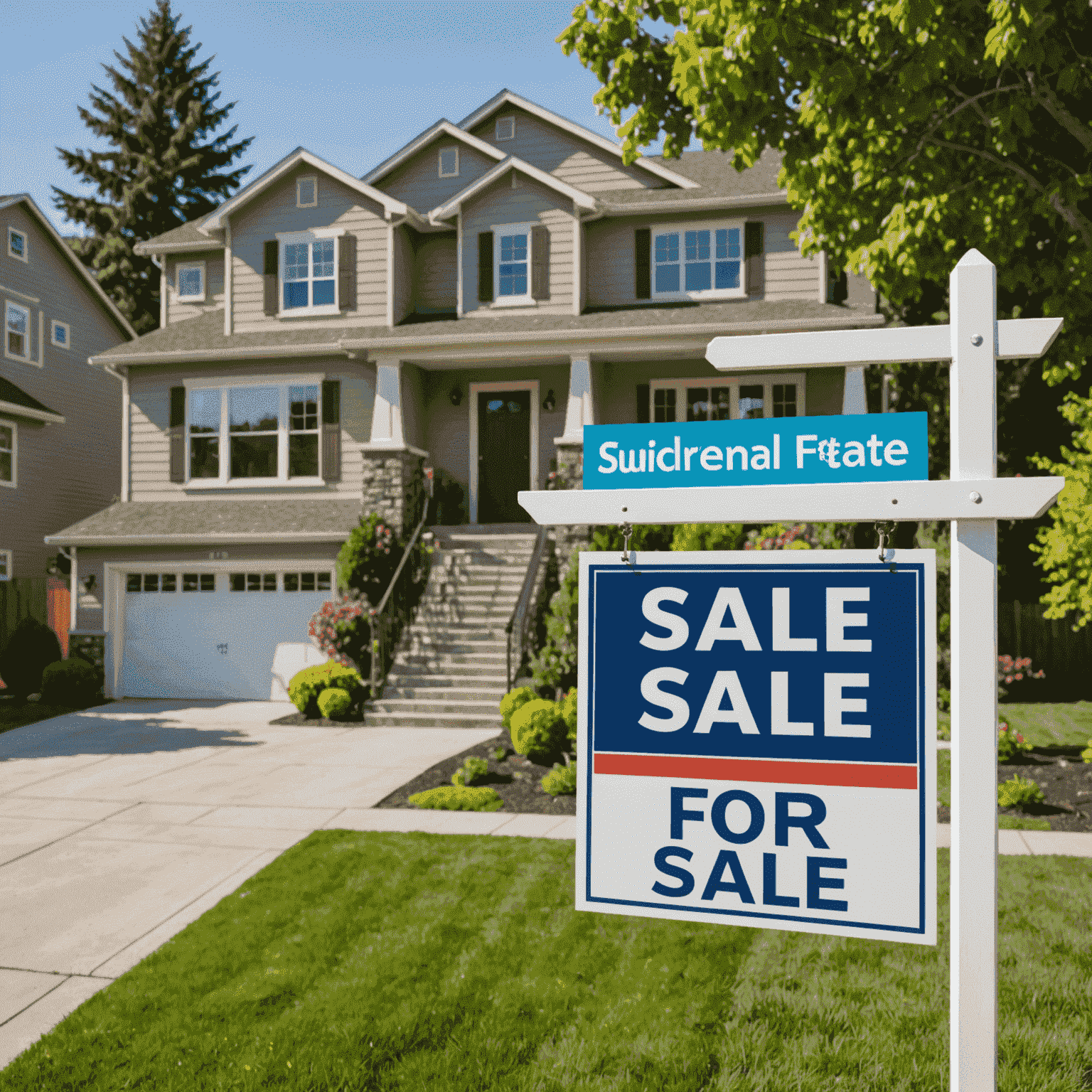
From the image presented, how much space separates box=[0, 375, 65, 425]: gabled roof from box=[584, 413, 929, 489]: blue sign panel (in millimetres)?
22548

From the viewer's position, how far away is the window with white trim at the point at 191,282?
68.4 ft

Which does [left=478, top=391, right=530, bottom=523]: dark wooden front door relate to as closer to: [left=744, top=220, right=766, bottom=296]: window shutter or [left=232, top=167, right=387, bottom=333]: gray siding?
[left=232, top=167, right=387, bottom=333]: gray siding

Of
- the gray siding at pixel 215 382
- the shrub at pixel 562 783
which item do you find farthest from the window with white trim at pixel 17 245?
the shrub at pixel 562 783

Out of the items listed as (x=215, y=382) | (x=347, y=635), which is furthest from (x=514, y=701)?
(x=215, y=382)

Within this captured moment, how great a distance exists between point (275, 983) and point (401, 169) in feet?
59.1

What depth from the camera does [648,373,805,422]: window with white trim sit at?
1747 centimetres

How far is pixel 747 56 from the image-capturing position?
8.09m

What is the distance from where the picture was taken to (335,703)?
47.0 feet

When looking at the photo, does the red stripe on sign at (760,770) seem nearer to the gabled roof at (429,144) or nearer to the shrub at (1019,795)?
the shrub at (1019,795)

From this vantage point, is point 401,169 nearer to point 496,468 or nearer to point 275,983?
point 496,468

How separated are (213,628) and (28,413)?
29.0 feet

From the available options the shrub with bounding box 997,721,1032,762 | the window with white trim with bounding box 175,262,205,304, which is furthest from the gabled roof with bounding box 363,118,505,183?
the shrub with bounding box 997,721,1032,762

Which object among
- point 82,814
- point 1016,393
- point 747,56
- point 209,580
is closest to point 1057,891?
point 747,56

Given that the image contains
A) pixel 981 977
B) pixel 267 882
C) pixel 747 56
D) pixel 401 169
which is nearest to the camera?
pixel 981 977
